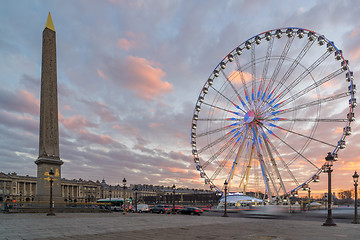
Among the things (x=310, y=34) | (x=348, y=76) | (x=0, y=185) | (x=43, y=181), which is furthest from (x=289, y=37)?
(x=0, y=185)

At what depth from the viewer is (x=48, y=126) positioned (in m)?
38.1

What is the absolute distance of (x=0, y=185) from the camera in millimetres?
133875

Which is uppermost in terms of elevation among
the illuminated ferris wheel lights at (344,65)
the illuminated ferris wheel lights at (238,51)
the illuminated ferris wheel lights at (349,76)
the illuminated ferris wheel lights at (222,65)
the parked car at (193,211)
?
the illuminated ferris wheel lights at (238,51)

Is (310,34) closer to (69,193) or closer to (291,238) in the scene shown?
(291,238)

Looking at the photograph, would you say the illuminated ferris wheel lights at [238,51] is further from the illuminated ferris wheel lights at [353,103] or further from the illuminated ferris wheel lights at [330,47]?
the illuminated ferris wheel lights at [353,103]

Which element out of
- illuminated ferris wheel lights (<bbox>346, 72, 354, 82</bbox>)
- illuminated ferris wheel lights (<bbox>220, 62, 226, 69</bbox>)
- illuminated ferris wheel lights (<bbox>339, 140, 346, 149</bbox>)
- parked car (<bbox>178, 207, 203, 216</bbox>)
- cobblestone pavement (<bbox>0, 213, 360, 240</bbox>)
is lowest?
parked car (<bbox>178, 207, 203, 216</bbox>)

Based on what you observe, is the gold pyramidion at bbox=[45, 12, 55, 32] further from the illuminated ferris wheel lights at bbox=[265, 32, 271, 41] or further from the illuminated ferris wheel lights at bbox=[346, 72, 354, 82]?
the illuminated ferris wheel lights at bbox=[346, 72, 354, 82]

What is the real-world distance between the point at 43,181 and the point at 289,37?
1396 inches

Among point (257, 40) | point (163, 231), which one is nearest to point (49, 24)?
point (257, 40)

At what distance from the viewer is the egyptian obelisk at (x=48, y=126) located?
37312mm

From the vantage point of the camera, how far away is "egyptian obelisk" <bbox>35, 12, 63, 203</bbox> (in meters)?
37.3

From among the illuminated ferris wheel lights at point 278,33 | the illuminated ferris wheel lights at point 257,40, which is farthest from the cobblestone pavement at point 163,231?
the illuminated ferris wheel lights at point 257,40

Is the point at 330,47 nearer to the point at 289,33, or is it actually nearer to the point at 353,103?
the point at 289,33

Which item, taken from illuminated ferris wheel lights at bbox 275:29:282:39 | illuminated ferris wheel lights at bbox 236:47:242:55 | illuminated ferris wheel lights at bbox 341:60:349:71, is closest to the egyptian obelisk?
illuminated ferris wheel lights at bbox 236:47:242:55
